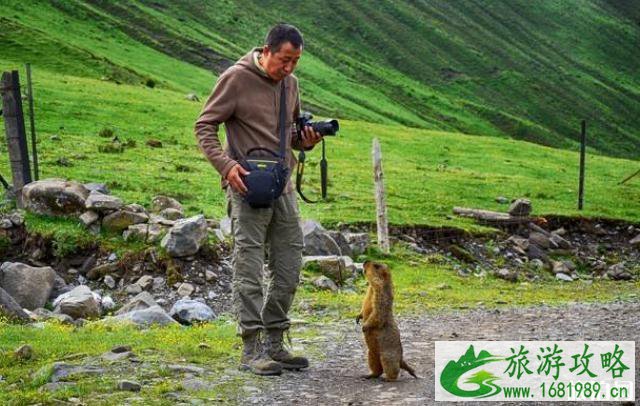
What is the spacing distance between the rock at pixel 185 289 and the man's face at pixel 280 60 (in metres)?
9.08

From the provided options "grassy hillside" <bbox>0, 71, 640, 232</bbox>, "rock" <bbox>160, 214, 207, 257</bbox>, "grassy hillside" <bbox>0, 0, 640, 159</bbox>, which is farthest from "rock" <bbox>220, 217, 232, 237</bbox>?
"grassy hillside" <bbox>0, 0, 640, 159</bbox>

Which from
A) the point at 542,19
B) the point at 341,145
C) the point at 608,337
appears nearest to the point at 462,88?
the point at 542,19

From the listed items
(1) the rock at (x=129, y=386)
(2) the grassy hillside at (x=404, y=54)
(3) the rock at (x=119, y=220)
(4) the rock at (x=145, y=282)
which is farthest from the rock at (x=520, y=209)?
(2) the grassy hillside at (x=404, y=54)

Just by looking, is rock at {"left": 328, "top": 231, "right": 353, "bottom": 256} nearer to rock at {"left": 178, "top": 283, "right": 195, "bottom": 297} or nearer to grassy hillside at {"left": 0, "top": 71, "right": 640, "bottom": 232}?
grassy hillside at {"left": 0, "top": 71, "right": 640, "bottom": 232}

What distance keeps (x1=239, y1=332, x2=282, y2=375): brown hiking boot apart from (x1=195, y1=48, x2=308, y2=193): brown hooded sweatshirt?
68.0 inches

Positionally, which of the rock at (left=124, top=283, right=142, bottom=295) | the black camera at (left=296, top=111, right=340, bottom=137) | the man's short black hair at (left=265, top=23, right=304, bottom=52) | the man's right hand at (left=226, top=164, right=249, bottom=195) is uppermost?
the man's short black hair at (left=265, top=23, right=304, bottom=52)

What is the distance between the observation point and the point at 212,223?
20859mm

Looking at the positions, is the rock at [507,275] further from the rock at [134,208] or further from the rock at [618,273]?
the rock at [134,208]

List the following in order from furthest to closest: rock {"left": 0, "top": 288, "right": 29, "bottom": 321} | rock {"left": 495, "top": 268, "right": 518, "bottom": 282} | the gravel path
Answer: rock {"left": 495, "top": 268, "right": 518, "bottom": 282}
rock {"left": 0, "top": 288, "right": 29, "bottom": 321}
the gravel path

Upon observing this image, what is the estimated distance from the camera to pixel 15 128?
20.5m

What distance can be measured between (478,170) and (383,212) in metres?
23.3

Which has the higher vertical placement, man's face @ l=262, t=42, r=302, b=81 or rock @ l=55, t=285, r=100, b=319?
man's face @ l=262, t=42, r=302, b=81

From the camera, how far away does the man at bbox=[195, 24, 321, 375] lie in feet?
28.6

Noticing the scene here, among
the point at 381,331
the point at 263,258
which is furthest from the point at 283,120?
the point at 381,331
